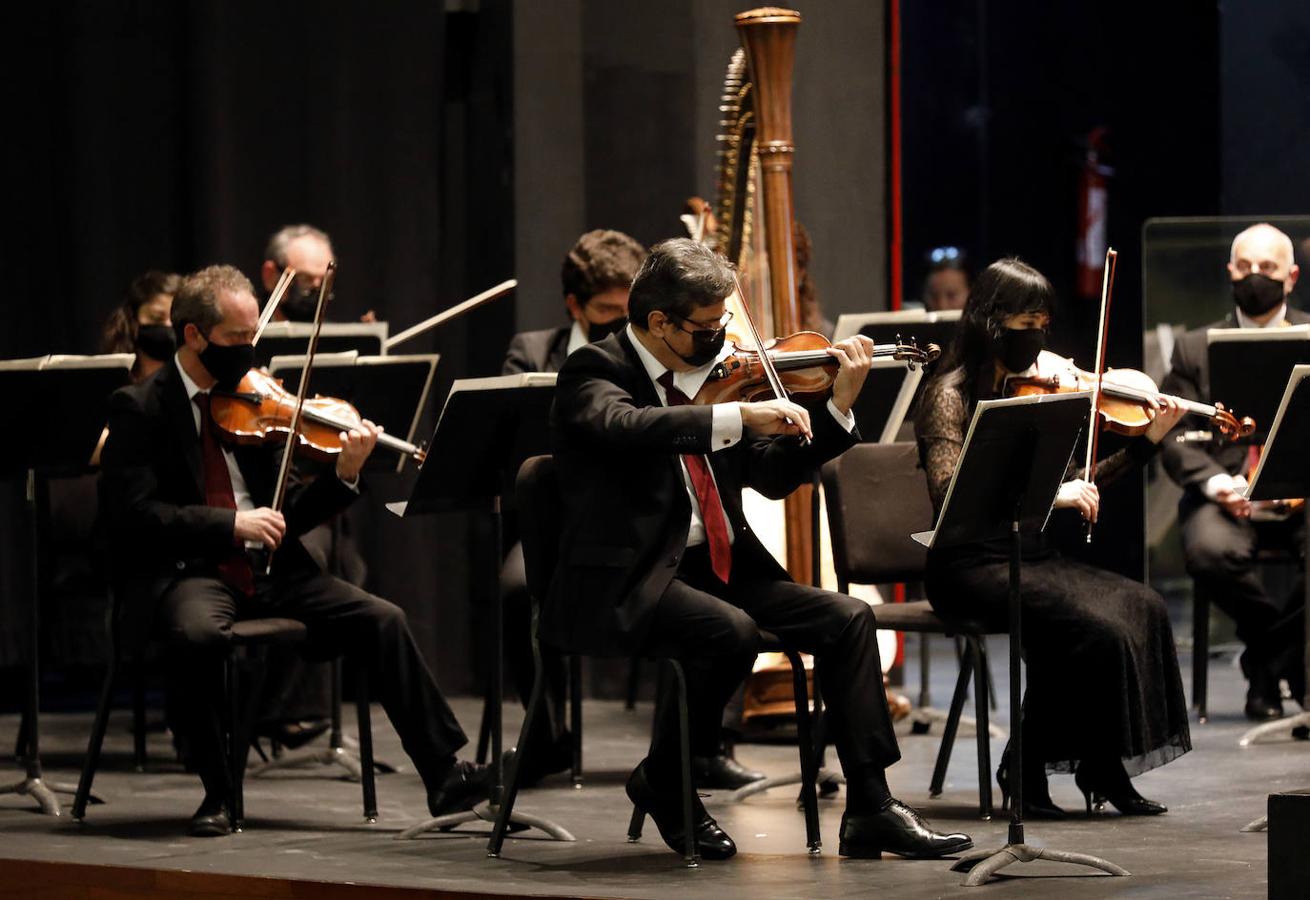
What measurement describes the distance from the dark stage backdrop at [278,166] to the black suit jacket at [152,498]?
1988 mm

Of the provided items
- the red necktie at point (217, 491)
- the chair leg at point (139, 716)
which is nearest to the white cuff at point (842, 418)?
the red necktie at point (217, 491)

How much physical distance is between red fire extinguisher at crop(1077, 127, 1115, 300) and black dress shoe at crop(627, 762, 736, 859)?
564 centimetres

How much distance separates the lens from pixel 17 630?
664 centimetres

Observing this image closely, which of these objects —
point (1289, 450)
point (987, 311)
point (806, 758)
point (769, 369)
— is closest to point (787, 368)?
point (769, 369)

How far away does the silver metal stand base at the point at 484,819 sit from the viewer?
4.48 meters

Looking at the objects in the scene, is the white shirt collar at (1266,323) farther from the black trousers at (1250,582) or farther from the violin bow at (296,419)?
the violin bow at (296,419)

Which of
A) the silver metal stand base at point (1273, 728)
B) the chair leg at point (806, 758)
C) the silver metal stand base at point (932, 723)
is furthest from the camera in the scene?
the silver metal stand base at point (932, 723)

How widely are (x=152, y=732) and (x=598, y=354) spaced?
2.65m

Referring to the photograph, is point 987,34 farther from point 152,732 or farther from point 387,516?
point 152,732

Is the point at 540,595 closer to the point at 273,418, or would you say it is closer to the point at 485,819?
the point at 485,819

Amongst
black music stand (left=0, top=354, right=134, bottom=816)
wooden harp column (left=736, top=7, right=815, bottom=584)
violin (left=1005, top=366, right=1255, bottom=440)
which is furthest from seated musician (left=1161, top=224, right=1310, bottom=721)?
black music stand (left=0, top=354, right=134, bottom=816)

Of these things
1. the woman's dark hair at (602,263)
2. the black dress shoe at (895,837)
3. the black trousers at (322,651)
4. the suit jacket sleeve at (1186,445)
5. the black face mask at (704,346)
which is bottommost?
the black dress shoe at (895,837)

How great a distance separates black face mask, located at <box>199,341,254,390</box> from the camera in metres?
4.72

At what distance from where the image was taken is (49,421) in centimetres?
491
